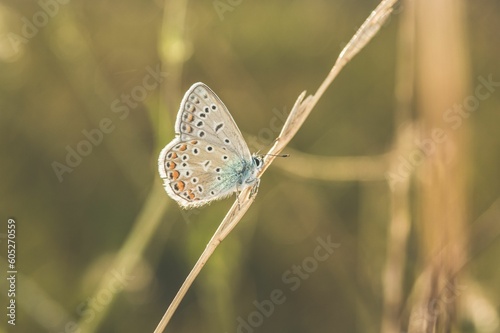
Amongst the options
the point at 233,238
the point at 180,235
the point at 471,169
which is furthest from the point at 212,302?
the point at 471,169

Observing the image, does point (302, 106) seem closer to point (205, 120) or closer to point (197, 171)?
point (205, 120)

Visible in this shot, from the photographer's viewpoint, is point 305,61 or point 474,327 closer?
point 474,327

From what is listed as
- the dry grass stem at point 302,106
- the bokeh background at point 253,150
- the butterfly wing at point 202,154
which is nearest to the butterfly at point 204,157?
the butterfly wing at point 202,154

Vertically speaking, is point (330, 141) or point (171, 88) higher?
point (330, 141)

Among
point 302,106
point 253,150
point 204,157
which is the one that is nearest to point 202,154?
point 204,157

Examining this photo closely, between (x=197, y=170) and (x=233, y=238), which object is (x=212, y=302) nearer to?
(x=233, y=238)

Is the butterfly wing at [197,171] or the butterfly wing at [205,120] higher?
the butterfly wing at [205,120]

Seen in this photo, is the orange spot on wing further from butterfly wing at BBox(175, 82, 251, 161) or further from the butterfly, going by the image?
butterfly wing at BBox(175, 82, 251, 161)

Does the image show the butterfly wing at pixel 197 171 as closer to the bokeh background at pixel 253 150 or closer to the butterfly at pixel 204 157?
the butterfly at pixel 204 157
